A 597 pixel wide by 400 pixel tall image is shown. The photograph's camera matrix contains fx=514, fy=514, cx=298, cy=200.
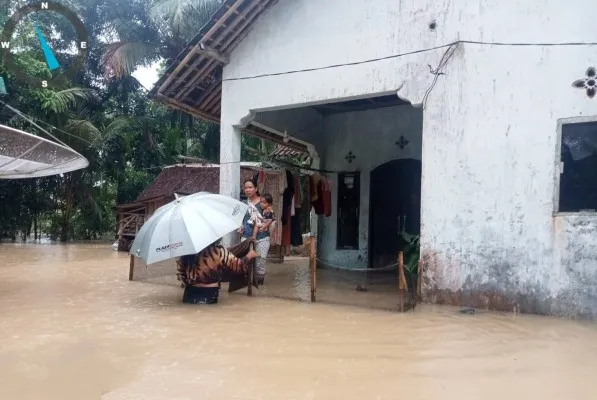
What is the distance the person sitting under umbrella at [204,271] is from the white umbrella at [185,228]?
37cm

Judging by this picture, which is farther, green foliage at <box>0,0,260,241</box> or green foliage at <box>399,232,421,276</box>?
green foliage at <box>0,0,260,241</box>

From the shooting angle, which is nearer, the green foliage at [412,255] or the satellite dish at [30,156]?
the satellite dish at [30,156]

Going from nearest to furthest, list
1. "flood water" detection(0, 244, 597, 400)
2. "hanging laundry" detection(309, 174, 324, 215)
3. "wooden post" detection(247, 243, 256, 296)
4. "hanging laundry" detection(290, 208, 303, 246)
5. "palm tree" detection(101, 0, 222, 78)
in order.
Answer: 1. "flood water" detection(0, 244, 597, 400)
2. "wooden post" detection(247, 243, 256, 296)
3. "hanging laundry" detection(290, 208, 303, 246)
4. "hanging laundry" detection(309, 174, 324, 215)
5. "palm tree" detection(101, 0, 222, 78)

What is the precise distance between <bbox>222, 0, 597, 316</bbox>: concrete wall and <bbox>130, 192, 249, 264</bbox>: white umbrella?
8.85 ft

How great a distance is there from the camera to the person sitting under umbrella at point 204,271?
675cm

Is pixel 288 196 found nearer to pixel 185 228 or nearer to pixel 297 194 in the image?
pixel 297 194

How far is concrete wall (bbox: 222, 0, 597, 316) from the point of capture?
20.7ft

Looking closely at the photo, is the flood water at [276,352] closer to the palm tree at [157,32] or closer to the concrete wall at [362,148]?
the concrete wall at [362,148]

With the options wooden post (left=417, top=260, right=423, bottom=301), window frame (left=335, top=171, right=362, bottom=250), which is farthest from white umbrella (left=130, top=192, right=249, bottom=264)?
window frame (left=335, top=171, right=362, bottom=250)

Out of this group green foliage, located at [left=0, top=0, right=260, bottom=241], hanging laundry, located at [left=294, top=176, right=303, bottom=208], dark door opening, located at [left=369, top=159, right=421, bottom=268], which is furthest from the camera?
green foliage, located at [left=0, top=0, right=260, bottom=241]

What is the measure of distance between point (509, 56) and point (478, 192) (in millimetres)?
1807

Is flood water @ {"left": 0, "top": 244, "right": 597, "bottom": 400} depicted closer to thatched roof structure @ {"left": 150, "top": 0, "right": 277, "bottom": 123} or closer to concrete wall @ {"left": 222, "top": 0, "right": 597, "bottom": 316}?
concrete wall @ {"left": 222, "top": 0, "right": 597, "bottom": 316}

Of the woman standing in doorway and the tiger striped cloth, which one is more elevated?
the woman standing in doorway

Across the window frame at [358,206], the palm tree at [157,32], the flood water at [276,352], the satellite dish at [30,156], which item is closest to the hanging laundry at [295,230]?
the window frame at [358,206]
